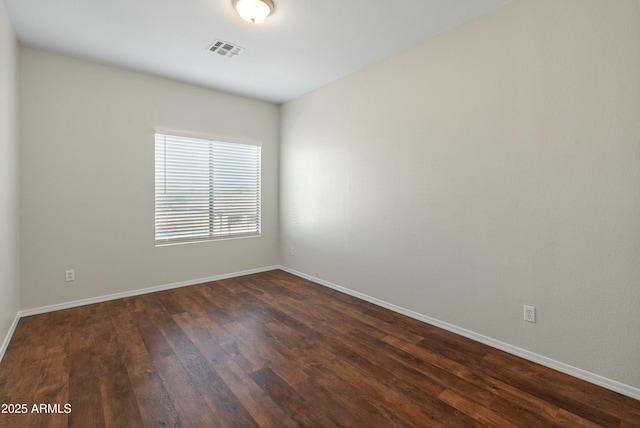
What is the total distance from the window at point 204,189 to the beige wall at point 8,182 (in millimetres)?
1287

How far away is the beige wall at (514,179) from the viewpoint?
1.87m

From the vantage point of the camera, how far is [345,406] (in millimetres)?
1727

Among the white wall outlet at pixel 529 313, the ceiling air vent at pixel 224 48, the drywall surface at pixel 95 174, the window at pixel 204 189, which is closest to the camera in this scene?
the white wall outlet at pixel 529 313

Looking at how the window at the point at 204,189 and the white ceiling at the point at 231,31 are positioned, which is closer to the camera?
the white ceiling at the point at 231,31

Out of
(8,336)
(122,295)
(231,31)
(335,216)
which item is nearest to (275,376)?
(335,216)

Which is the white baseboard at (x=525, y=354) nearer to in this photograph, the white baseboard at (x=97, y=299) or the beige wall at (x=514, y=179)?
the beige wall at (x=514, y=179)

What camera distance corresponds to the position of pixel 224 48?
9.87 ft

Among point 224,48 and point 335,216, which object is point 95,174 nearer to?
point 224,48

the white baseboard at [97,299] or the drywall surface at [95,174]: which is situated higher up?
the drywall surface at [95,174]

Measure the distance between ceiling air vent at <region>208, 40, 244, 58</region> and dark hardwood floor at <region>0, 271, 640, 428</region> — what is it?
2753 mm

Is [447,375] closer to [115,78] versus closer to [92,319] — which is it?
[92,319]

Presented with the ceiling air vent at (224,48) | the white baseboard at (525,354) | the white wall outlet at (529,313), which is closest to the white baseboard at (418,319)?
the white baseboard at (525,354)

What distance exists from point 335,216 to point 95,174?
2873 millimetres

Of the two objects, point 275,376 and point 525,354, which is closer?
point 275,376
